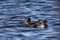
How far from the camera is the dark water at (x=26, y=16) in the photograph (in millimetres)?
3340

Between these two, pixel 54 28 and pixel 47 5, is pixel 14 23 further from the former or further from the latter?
pixel 47 5

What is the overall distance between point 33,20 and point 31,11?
0.99 feet

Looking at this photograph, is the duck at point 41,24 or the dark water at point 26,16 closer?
the dark water at point 26,16

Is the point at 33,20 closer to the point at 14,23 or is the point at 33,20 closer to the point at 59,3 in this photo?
the point at 14,23

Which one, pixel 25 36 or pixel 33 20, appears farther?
pixel 33 20

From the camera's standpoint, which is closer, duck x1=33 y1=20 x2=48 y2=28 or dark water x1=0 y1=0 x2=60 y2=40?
dark water x1=0 y1=0 x2=60 y2=40

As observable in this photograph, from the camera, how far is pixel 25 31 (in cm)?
342

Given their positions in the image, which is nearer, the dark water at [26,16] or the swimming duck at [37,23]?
the dark water at [26,16]

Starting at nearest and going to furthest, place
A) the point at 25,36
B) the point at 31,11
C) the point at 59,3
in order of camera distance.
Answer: the point at 25,36
the point at 31,11
the point at 59,3

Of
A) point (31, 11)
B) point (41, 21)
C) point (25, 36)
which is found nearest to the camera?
point (25, 36)

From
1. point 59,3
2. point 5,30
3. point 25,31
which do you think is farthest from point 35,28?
point 59,3

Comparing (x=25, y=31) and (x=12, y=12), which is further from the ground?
(x=12, y=12)

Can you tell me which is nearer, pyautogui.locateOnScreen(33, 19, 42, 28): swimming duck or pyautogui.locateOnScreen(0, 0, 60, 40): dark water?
pyautogui.locateOnScreen(0, 0, 60, 40): dark water

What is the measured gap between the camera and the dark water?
3.34 m
